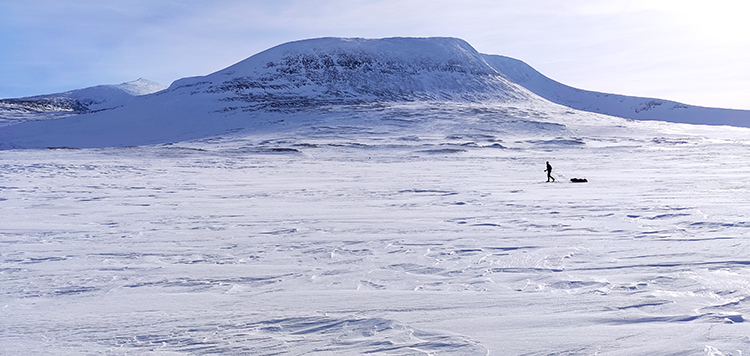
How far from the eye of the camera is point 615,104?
103m

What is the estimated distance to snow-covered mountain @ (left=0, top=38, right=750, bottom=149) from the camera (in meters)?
53.1

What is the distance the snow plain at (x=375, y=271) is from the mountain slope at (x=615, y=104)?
91.6m

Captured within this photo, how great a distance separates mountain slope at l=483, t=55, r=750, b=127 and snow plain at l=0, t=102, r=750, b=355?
9157 centimetres

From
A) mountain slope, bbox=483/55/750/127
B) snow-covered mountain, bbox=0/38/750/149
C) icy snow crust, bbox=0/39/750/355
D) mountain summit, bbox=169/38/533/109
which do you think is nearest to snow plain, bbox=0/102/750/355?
icy snow crust, bbox=0/39/750/355

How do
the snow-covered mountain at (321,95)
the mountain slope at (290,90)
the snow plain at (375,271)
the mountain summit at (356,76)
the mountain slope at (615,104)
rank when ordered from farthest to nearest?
the mountain slope at (615,104) → the mountain summit at (356,76) → the snow-covered mountain at (321,95) → the mountain slope at (290,90) → the snow plain at (375,271)

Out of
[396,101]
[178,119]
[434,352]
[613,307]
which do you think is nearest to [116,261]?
[434,352]

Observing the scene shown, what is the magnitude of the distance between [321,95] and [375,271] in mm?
69949

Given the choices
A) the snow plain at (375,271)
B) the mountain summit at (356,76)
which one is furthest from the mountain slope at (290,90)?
the snow plain at (375,271)

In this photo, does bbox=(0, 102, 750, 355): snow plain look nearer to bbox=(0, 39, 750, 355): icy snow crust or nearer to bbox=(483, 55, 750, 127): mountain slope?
bbox=(0, 39, 750, 355): icy snow crust

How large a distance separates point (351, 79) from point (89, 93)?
132 m

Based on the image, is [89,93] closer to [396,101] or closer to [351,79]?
[351,79]

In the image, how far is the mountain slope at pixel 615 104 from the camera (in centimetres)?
8912

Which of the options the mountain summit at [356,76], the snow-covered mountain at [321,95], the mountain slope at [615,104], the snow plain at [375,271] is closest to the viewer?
the snow plain at [375,271]

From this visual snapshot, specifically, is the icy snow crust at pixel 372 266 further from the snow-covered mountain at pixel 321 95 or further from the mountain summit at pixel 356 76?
the mountain summit at pixel 356 76
